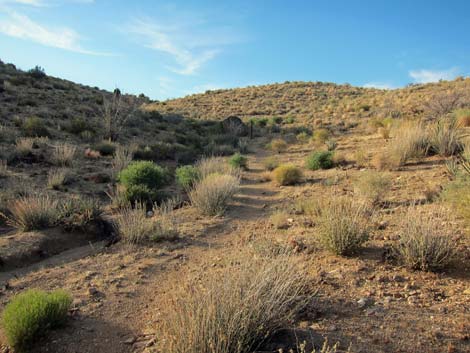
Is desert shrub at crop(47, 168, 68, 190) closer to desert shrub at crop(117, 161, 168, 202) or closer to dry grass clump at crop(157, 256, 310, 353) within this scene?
desert shrub at crop(117, 161, 168, 202)

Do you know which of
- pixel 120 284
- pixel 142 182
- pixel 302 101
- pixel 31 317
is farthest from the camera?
pixel 302 101

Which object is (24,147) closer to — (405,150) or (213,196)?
(213,196)

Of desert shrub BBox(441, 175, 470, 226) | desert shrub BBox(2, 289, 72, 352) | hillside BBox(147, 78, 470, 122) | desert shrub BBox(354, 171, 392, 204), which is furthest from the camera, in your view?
hillside BBox(147, 78, 470, 122)

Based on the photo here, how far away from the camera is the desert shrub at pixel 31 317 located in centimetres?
343

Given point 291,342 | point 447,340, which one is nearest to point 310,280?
point 291,342

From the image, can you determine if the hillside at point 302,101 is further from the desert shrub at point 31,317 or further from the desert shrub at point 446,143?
the desert shrub at point 31,317

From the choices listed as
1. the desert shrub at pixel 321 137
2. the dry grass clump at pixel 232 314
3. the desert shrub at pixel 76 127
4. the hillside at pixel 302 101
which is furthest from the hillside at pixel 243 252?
the hillside at pixel 302 101

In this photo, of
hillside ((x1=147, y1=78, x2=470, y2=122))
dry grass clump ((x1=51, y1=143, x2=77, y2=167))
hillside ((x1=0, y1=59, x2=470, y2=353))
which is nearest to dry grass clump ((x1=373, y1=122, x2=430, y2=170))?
hillside ((x1=0, y1=59, x2=470, y2=353))

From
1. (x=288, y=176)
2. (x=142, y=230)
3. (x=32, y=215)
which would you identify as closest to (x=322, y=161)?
(x=288, y=176)

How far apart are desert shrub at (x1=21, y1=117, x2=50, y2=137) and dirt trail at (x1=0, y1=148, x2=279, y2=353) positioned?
1023 cm

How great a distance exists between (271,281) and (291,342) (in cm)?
55

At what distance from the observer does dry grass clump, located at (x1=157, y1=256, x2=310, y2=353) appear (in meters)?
2.53

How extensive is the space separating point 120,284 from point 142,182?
468 cm

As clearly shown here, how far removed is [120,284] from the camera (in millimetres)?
4828
